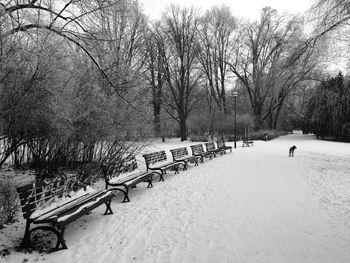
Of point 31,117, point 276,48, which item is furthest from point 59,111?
point 276,48

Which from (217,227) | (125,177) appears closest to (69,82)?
(125,177)

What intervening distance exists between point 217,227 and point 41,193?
8.75 feet

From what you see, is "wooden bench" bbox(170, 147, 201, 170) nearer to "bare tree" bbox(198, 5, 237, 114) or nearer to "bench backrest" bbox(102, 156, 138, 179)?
"bench backrest" bbox(102, 156, 138, 179)

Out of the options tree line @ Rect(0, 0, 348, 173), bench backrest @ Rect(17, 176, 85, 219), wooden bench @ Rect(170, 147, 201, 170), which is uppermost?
tree line @ Rect(0, 0, 348, 173)

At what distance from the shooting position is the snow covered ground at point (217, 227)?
3234mm

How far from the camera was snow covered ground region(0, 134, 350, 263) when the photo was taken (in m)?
3.23

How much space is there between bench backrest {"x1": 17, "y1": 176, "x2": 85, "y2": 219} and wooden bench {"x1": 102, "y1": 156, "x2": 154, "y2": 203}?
1.19m

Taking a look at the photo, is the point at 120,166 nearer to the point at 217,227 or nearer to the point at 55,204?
the point at 55,204

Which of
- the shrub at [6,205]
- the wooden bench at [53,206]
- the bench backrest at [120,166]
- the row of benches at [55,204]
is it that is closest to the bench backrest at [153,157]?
the bench backrest at [120,166]

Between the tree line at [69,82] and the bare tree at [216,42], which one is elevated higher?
the bare tree at [216,42]

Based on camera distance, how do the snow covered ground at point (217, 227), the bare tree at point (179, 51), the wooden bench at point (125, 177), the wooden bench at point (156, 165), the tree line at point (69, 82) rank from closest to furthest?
the snow covered ground at point (217, 227) → the tree line at point (69, 82) → the wooden bench at point (125, 177) → the wooden bench at point (156, 165) → the bare tree at point (179, 51)

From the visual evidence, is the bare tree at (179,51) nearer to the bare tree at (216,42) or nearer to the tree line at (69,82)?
the bare tree at (216,42)

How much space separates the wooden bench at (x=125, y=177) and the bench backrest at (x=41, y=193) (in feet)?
3.91

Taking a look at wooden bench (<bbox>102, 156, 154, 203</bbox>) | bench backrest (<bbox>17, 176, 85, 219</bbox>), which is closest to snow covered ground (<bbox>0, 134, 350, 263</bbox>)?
wooden bench (<bbox>102, 156, 154, 203</bbox>)
